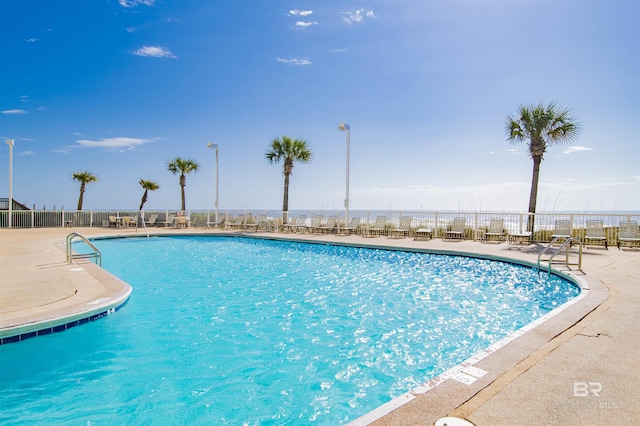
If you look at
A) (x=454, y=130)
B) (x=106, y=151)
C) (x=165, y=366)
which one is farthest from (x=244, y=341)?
(x=106, y=151)

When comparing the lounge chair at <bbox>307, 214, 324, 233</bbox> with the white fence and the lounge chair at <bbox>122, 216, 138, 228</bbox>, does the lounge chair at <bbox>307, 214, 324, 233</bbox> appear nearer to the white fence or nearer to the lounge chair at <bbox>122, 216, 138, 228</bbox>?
the white fence

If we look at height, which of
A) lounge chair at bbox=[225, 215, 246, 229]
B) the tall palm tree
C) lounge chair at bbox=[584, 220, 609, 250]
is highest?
the tall palm tree

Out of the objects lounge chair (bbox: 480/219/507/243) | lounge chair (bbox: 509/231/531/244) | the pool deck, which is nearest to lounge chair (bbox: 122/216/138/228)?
the pool deck

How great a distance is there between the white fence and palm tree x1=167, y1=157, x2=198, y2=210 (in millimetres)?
4097

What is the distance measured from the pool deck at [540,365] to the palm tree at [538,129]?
→ 26.6 ft

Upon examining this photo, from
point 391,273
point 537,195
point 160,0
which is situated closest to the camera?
point 391,273

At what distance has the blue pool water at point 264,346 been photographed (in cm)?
276

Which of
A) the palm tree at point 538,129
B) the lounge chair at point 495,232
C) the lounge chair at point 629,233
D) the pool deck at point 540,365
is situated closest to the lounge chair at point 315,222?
the lounge chair at point 495,232

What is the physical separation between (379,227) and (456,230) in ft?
9.60

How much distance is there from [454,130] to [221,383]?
15636mm

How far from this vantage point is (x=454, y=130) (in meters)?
16.1

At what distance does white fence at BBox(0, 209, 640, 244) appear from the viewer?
11086 millimetres

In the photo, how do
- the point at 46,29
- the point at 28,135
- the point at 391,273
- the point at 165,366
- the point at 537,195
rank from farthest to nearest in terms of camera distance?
the point at 28,135, the point at 537,195, the point at 46,29, the point at 391,273, the point at 165,366

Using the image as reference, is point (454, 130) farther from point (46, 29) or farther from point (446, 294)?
point (46, 29)
